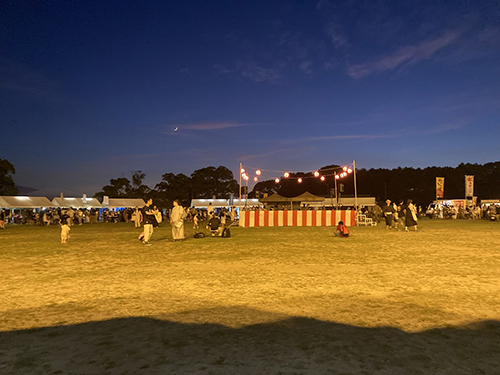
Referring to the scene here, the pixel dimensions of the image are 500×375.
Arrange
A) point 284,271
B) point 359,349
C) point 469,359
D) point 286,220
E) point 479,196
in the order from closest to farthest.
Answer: point 469,359 < point 359,349 < point 284,271 < point 286,220 < point 479,196

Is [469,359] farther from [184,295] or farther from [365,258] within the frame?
[365,258]

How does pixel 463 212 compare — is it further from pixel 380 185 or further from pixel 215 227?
pixel 380 185

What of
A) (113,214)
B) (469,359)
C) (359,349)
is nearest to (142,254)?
(359,349)

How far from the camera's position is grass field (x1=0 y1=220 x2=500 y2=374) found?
3.47m

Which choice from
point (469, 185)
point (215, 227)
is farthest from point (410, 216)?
point (469, 185)

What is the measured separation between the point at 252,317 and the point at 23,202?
41.2m

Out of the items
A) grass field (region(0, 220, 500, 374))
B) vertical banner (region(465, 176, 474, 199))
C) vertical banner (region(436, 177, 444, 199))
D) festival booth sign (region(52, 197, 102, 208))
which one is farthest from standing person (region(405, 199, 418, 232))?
festival booth sign (region(52, 197, 102, 208))

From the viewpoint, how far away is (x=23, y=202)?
3828 centimetres

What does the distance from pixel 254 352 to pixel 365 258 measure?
7.46 metres

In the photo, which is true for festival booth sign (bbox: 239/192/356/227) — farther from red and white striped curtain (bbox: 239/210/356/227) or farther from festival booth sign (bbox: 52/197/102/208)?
festival booth sign (bbox: 52/197/102/208)

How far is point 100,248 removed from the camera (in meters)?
13.5

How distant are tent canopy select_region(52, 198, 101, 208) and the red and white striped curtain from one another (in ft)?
84.0

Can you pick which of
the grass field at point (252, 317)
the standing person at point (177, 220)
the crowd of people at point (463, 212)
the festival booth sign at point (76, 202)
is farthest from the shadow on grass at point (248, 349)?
the festival booth sign at point (76, 202)

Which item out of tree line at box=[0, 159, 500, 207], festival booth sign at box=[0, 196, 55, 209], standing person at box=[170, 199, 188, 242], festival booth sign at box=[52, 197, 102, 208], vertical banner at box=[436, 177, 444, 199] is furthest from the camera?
tree line at box=[0, 159, 500, 207]
